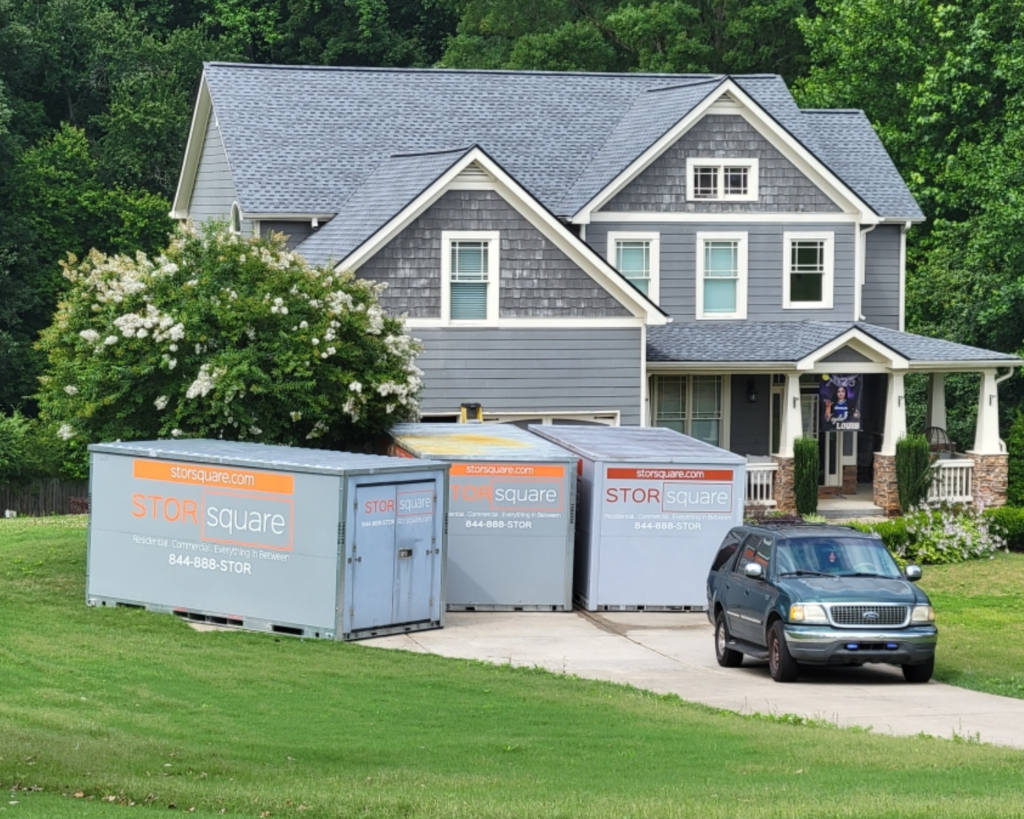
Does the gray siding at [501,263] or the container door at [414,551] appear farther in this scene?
the gray siding at [501,263]

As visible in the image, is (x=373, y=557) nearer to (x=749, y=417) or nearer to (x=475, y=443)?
(x=475, y=443)

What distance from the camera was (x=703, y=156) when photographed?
3753 centimetres

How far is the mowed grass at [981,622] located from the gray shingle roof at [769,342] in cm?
442

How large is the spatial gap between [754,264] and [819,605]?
1968 cm

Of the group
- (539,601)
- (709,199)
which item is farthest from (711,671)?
(709,199)

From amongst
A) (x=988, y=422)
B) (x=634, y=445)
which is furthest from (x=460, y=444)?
(x=988, y=422)

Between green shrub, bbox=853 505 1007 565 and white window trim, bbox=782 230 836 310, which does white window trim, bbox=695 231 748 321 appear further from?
green shrub, bbox=853 505 1007 565

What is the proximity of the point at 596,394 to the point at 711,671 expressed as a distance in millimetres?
14068

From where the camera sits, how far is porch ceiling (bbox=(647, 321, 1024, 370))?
116 feet

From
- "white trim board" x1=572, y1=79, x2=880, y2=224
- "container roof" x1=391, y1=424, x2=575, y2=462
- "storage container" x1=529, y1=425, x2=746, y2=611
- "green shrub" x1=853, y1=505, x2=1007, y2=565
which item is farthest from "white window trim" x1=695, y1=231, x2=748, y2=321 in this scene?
"storage container" x1=529, y1=425, x2=746, y2=611

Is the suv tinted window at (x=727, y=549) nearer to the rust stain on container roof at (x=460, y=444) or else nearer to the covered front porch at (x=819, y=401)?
the rust stain on container roof at (x=460, y=444)

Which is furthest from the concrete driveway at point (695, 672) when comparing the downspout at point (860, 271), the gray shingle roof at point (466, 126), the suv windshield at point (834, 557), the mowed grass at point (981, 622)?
the downspout at point (860, 271)

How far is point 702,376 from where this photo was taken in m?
37.8

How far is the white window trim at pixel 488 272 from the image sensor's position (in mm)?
33156
